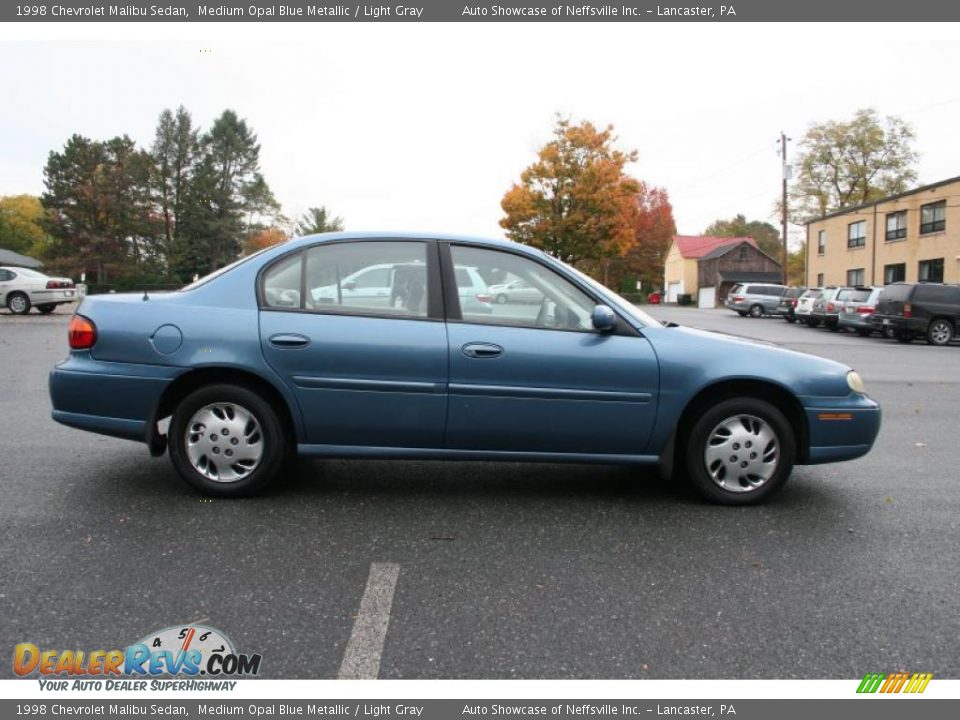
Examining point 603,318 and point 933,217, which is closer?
point 603,318

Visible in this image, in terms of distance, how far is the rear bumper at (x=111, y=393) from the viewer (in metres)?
4.26

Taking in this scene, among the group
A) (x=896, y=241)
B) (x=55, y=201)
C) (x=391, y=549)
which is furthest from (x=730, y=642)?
(x=55, y=201)

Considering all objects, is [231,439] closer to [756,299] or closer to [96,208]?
[756,299]

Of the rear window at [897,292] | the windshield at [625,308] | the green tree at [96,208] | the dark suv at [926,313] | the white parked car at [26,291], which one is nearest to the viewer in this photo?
the windshield at [625,308]

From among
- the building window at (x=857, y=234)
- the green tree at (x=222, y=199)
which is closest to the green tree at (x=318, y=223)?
the green tree at (x=222, y=199)

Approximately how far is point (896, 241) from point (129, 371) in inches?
1641

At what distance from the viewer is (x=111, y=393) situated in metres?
4.29

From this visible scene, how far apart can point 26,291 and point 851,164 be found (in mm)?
61922

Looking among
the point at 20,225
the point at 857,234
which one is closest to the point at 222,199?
the point at 20,225

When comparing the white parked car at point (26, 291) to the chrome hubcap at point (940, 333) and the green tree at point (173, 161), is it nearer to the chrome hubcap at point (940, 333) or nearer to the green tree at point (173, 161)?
the chrome hubcap at point (940, 333)

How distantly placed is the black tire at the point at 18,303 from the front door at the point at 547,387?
77.7 feet

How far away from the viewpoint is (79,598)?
3.05 meters

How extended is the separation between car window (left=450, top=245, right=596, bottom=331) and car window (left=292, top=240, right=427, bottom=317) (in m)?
0.25

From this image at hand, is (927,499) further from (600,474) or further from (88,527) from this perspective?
(88,527)
